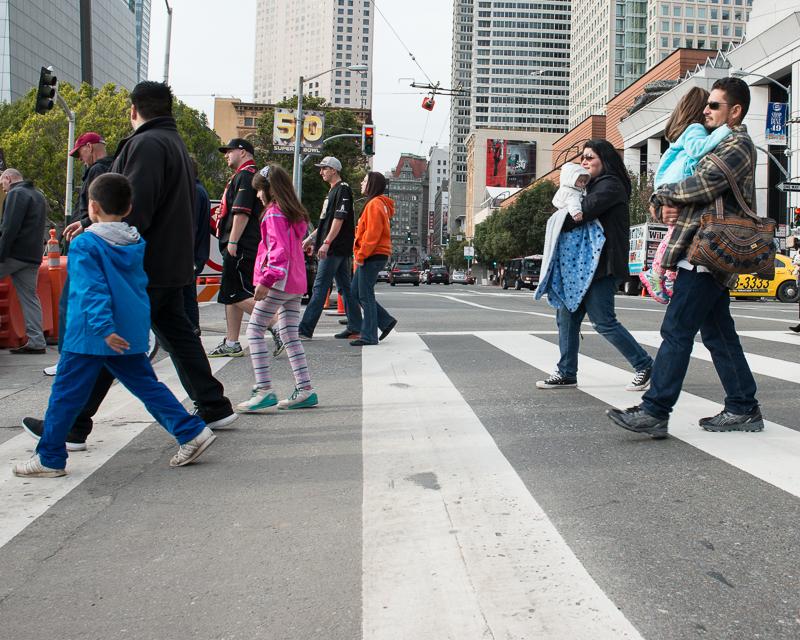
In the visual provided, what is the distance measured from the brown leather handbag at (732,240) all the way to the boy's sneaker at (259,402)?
256 centimetres

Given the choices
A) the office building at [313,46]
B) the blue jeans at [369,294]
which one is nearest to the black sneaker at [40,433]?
the blue jeans at [369,294]

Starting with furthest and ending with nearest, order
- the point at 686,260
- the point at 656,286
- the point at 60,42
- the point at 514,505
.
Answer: the point at 60,42
the point at 656,286
the point at 686,260
the point at 514,505

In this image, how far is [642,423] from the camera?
399 cm

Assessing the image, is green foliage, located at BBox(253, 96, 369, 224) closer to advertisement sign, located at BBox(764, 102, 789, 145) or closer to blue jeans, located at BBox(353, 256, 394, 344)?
advertisement sign, located at BBox(764, 102, 789, 145)

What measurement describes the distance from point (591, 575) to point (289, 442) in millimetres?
2116

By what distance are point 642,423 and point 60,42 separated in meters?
93.8

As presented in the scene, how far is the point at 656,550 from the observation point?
256 centimetres

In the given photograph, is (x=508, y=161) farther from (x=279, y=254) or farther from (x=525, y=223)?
(x=279, y=254)

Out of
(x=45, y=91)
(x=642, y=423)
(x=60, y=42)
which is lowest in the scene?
(x=642, y=423)

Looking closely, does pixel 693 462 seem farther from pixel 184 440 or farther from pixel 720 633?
pixel 184 440

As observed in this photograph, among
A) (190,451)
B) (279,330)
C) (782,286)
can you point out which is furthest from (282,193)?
(782,286)

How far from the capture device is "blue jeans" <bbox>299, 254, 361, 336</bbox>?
832 cm

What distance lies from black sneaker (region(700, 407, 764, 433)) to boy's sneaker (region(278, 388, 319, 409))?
2300 millimetres

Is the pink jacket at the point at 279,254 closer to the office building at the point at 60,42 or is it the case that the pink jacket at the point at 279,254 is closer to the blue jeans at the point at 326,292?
the blue jeans at the point at 326,292
